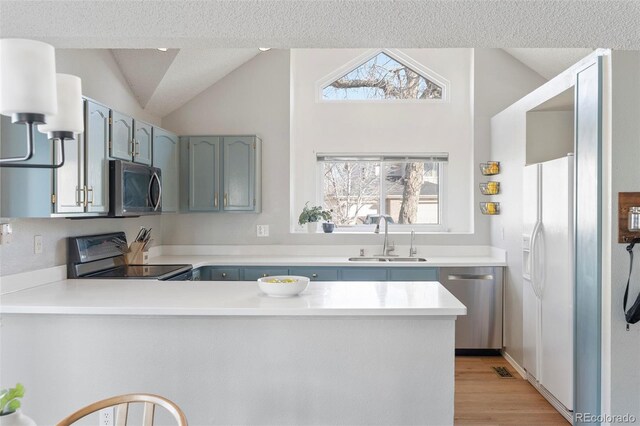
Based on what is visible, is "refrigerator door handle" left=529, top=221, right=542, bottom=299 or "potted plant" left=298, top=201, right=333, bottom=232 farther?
"potted plant" left=298, top=201, right=333, bottom=232

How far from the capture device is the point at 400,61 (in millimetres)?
4727

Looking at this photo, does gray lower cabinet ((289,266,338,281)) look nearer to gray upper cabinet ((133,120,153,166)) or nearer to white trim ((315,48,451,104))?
gray upper cabinet ((133,120,153,166))

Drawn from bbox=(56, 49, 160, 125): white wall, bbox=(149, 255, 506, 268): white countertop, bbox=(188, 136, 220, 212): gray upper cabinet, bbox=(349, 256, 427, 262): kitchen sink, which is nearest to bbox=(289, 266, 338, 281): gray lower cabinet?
bbox=(149, 255, 506, 268): white countertop

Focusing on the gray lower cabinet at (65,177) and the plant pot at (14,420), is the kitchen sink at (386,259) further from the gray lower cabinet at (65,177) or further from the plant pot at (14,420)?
the plant pot at (14,420)

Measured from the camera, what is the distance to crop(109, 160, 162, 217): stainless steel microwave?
294 cm

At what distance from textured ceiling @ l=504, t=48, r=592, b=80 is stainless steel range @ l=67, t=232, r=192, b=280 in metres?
3.51

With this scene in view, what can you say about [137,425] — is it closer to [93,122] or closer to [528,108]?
[93,122]

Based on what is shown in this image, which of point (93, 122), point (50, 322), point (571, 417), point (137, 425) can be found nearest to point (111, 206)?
point (93, 122)

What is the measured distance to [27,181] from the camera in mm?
2357

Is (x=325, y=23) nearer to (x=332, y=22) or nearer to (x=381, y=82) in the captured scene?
(x=332, y=22)

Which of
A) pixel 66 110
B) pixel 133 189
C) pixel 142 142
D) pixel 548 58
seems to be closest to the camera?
pixel 66 110

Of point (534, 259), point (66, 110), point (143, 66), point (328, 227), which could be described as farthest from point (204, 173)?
point (66, 110)

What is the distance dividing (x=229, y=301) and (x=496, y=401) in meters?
2.08

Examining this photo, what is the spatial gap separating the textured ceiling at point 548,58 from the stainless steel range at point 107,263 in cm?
351
